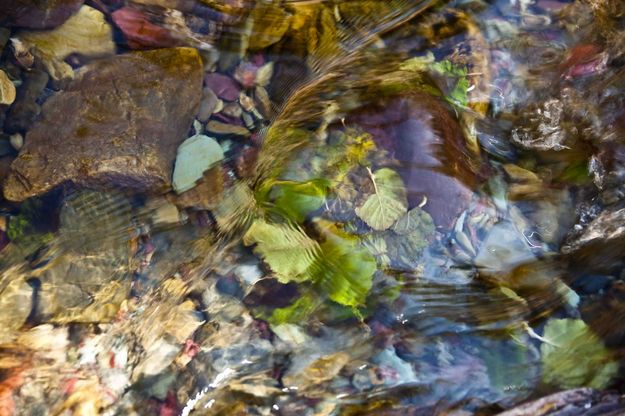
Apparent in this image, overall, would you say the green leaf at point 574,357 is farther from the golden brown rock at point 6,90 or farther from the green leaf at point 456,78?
the golden brown rock at point 6,90

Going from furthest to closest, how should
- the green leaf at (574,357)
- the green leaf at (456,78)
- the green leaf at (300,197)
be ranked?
the green leaf at (456,78) → the green leaf at (300,197) → the green leaf at (574,357)

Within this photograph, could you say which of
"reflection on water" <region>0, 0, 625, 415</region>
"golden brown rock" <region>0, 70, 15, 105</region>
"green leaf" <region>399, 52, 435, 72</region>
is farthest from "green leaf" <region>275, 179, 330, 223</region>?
"golden brown rock" <region>0, 70, 15, 105</region>

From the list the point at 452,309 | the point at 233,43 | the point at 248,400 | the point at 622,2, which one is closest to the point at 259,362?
the point at 248,400

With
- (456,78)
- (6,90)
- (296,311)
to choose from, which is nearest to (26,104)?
(6,90)

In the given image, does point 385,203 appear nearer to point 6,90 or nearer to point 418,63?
point 418,63

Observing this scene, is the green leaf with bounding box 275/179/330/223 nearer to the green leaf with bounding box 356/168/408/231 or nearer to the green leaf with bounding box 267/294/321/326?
the green leaf with bounding box 356/168/408/231

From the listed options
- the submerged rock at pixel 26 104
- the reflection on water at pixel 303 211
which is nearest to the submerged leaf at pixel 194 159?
the reflection on water at pixel 303 211
